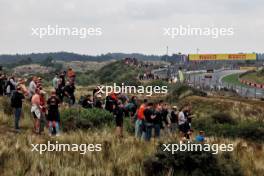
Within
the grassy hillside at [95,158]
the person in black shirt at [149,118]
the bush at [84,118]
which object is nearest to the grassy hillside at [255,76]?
the bush at [84,118]

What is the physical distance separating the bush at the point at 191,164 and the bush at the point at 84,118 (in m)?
7.37

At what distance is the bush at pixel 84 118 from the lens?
20.5 metres

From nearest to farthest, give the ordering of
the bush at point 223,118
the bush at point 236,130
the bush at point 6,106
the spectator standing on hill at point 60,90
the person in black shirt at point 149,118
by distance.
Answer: the person in black shirt at point 149,118 → the spectator standing on hill at point 60,90 → the bush at point 6,106 → the bush at point 236,130 → the bush at point 223,118

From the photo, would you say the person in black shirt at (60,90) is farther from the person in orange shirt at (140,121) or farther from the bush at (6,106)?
the person in orange shirt at (140,121)

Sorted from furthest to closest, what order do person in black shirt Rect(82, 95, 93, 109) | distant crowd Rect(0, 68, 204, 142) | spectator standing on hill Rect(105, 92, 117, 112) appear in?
person in black shirt Rect(82, 95, 93, 109) → spectator standing on hill Rect(105, 92, 117, 112) → distant crowd Rect(0, 68, 204, 142)

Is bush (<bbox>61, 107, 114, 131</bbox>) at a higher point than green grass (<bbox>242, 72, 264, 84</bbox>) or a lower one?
higher

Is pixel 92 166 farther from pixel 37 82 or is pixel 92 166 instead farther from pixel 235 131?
pixel 235 131

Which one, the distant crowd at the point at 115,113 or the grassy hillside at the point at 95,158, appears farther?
the distant crowd at the point at 115,113

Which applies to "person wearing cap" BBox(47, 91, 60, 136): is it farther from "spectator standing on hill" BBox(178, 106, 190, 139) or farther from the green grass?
the green grass

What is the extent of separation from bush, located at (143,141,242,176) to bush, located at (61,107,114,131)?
737cm

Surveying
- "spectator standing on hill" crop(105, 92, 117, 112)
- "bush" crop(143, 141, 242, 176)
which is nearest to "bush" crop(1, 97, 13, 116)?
"spectator standing on hill" crop(105, 92, 117, 112)

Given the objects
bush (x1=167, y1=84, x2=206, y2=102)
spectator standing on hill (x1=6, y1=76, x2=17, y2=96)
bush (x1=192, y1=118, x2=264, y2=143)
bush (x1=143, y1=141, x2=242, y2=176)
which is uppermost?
spectator standing on hill (x1=6, y1=76, x2=17, y2=96)

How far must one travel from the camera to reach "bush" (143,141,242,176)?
42.5 ft

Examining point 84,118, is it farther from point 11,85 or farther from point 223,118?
point 223,118
